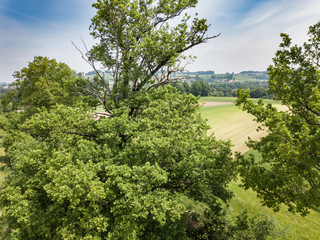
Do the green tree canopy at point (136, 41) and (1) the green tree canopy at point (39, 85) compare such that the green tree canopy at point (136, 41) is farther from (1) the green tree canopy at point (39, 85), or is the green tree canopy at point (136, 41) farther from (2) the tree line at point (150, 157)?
(1) the green tree canopy at point (39, 85)

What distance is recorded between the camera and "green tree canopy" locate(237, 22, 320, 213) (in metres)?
8.49

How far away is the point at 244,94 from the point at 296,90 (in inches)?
117

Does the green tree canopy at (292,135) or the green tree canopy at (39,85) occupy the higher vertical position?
the green tree canopy at (39,85)

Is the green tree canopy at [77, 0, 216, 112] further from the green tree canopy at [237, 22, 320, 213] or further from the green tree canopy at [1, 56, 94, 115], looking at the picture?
the green tree canopy at [1, 56, 94, 115]

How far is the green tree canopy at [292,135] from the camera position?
8487 mm

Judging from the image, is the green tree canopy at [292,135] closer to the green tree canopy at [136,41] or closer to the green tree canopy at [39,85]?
the green tree canopy at [136,41]

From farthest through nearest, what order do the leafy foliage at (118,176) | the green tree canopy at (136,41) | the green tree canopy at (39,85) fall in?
the green tree canopy at (39,85), the green tree canopy at (136,41), the leafy foliage at (118,176)

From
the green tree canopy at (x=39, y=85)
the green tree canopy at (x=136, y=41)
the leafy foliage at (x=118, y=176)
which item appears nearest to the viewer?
the leafy foliage at (x=118, y=176)

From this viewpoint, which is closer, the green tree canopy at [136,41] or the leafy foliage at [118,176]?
the leafy foliage at [118,176]

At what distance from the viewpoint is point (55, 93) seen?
27.8m

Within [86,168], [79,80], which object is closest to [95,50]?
[79,80]

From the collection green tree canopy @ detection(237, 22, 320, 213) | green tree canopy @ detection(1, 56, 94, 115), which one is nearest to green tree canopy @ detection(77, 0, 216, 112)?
green tree canopy @ detection(237, 22, 320, 213)

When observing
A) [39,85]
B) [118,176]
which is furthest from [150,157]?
[39,85]

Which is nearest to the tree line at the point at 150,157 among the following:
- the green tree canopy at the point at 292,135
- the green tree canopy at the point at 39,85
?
the green tree canopy at the point at 292,135
